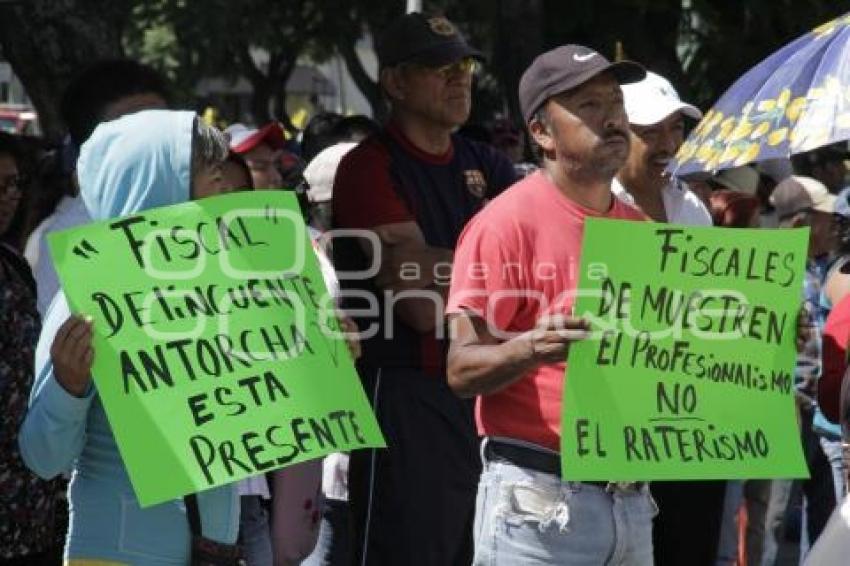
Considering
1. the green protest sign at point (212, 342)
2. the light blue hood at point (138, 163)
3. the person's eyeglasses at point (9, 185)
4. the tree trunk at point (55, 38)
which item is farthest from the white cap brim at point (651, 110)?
the tree trunk at point (55, 38)

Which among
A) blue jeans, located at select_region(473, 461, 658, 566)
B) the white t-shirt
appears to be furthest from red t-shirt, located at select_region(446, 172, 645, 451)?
the white t-shirt

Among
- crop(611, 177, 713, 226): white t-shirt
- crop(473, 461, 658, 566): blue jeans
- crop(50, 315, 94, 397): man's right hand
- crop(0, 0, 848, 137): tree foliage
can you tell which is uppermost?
crop(50, 315, 94, 397): man's right hand

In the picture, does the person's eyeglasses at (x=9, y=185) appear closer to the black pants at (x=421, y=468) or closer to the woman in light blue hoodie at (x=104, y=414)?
the black pants at (x=421, y=468)

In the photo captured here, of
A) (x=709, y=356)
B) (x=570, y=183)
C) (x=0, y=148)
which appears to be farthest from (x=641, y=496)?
(x=0, y=148)

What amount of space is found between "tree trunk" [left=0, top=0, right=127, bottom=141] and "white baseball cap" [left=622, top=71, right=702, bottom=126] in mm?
4003

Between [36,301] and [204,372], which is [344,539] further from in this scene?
[204,372]

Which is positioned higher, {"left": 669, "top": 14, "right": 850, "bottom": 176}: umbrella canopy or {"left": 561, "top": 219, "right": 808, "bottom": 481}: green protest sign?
{"left": 669, "top": 14, "right": 850, "bottom": 176}: umbrella canopy

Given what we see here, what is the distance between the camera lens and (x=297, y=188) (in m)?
6.53

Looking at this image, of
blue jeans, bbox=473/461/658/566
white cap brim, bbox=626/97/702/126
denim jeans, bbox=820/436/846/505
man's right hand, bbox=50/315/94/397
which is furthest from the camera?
denim jeans, bbox=820/436/846/505

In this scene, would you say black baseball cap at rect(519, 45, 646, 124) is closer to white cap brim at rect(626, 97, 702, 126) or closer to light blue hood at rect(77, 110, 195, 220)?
light blue hood at rect(77, 110, 195, 220)

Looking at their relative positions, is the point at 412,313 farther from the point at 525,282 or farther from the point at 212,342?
the point at 212,342

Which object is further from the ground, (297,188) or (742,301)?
(742,301)

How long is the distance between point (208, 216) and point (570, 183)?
0.89 metres

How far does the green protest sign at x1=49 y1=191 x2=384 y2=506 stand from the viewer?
11.8ft
